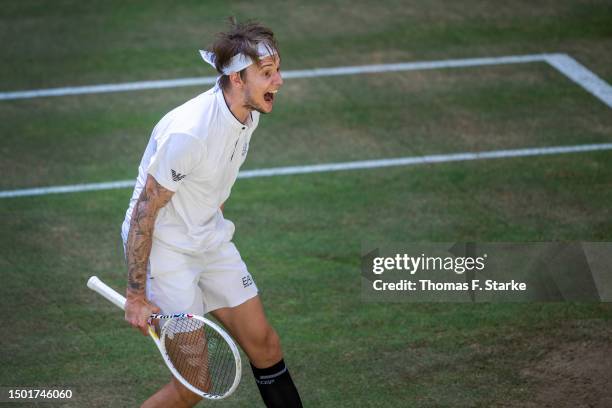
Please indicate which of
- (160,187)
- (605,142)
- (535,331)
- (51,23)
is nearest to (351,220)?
(535,331)

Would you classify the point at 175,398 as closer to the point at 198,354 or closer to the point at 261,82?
the point at 198,354

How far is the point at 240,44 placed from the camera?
606 cm

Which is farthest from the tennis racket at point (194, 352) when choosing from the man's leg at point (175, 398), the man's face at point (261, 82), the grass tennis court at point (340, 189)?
the man's face at point (261, 82)

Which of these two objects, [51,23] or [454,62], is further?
[51,23]

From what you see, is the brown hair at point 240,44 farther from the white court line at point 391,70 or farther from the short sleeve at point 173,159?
the white court line at point 391,70

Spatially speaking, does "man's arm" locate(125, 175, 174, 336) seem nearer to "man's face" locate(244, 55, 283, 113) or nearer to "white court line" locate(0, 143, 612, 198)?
"man's face" locate(244, 55, 283, 113)

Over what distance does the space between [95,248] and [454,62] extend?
556 centimetres

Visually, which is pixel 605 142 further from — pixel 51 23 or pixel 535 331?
pixel 51 23

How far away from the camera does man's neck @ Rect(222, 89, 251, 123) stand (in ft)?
20.0

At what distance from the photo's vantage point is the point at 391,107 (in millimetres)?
11828

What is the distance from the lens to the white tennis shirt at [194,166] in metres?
5.83

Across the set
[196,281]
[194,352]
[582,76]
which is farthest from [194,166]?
[582,76]
